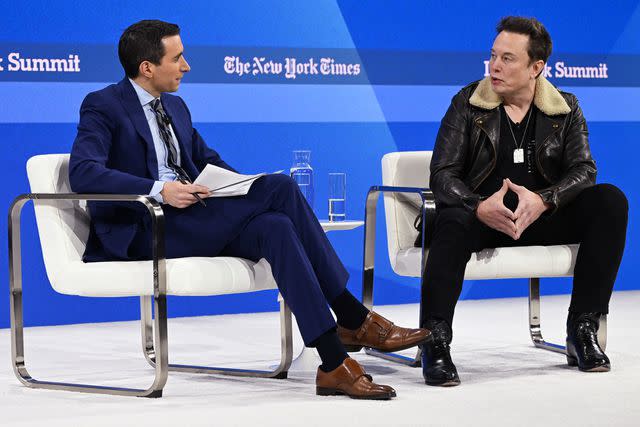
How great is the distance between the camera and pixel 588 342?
3564 mm

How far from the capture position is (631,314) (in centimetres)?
517

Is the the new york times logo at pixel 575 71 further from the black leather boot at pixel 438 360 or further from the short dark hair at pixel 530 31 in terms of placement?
the black leather boot at pixel 438 360

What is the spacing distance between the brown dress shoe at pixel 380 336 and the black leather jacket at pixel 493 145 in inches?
21.3

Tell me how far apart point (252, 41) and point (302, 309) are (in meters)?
2.41

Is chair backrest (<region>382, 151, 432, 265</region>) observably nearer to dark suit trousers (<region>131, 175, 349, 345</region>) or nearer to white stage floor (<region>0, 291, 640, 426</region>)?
white stage floor (<region>0, 291, 640, 426</region>)

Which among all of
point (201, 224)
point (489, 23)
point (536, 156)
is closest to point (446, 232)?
point (536, 156)

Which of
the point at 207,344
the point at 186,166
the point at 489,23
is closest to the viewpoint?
the point at 186,166

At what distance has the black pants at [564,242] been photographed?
3449 mm

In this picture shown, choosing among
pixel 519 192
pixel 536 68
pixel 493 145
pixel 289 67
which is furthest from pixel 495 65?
pixel 289 67

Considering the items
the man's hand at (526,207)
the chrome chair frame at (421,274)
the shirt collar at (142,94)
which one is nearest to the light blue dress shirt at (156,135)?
the shirt collar at (142,94)

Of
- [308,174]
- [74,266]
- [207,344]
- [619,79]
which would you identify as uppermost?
[619,79]

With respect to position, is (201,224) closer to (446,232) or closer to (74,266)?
(74,266)

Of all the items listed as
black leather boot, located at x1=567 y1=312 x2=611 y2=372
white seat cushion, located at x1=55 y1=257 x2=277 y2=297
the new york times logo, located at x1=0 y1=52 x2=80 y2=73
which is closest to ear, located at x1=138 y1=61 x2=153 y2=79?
white seat cushion, located at x1=55 y1=257 x2=277 y2=297

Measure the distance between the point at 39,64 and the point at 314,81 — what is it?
1313mm
